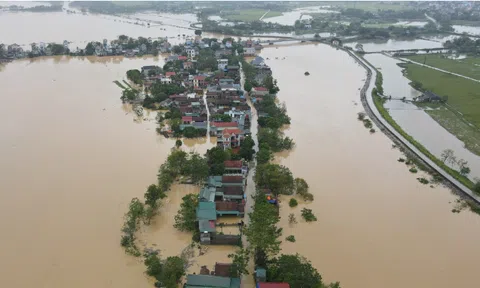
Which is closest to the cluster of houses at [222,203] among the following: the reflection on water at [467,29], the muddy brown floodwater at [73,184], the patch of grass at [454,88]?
the muddy brown floodwater at [73,184]

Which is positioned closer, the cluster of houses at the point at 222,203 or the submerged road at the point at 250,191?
the submerged road at the point at 250,191

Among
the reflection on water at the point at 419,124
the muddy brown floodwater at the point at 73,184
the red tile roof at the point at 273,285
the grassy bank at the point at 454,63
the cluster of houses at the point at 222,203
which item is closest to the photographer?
the red tile roof at the point at 273,285

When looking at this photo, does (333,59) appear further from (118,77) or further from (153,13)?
(153,13)

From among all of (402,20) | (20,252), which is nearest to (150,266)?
(20,252)

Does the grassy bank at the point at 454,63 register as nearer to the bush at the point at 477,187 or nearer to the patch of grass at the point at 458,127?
the patch of grass at the point at 458,127

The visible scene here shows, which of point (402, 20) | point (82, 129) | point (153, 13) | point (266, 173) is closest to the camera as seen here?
point (266, 173)

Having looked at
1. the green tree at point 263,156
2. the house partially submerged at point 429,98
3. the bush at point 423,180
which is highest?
the house partially submerged at point 429,98

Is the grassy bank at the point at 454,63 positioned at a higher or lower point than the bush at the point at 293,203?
higher

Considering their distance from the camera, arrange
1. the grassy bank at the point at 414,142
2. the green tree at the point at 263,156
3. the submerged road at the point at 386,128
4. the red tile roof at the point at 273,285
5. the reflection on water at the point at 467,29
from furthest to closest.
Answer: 1. the reflection on water at the point at 467,29
2. the green tree at the point at 263,156
3. the grassy bank at the point at 414,142
4. the submerged road at the point at 386,128
5. the red tile roof at the point at 273,285
